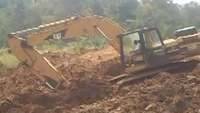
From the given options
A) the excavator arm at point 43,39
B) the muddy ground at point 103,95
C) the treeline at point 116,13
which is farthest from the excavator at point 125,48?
the treeline at point 116,13

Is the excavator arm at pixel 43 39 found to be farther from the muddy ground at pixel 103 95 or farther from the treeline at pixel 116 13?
the treeline at pixel 116 13

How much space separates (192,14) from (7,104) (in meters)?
28.4

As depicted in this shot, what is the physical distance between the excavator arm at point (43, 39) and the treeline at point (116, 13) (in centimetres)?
1632

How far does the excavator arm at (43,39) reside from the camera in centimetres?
1129

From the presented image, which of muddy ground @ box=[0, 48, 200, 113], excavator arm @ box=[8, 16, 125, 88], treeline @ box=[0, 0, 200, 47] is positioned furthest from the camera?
treeline @ box=[0, 0, 200, 47]

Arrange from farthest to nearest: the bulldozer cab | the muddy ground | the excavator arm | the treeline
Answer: the treeline → the bulldozer cab → the excavator arm → the muddy ground

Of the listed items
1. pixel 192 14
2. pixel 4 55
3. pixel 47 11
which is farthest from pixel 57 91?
pixel 47 11

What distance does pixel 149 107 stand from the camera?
9117mm

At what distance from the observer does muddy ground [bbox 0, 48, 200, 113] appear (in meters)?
9.32

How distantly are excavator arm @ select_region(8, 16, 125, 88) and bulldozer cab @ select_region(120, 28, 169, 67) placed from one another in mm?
1015

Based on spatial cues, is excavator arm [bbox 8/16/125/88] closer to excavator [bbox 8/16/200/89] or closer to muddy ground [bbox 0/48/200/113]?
excavator [bbox 8/16/200/89]

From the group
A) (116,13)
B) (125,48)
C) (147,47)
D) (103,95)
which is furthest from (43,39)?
(116,13)

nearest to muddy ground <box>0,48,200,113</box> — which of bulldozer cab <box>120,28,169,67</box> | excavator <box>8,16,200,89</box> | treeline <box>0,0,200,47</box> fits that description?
excavator <box>8,16,200,89</box>

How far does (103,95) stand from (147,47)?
1661 mm
